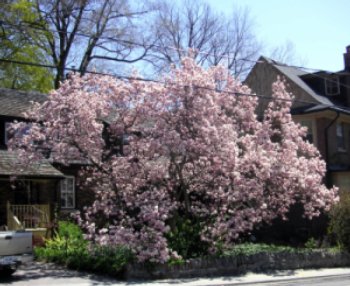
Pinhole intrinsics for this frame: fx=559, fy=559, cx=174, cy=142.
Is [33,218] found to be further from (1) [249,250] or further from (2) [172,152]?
(1) [249,250]

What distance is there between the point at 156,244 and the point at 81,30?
26245mm

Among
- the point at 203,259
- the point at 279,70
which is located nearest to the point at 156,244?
the point at 203,259

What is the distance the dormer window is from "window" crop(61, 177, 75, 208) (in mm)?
14780

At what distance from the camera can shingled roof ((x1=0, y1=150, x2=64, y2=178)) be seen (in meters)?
21.5

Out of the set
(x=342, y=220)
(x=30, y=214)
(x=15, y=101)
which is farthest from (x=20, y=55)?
(x=342, y=220)

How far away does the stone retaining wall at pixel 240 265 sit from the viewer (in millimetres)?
15203

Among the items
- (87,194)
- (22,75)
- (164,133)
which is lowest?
(87,194)

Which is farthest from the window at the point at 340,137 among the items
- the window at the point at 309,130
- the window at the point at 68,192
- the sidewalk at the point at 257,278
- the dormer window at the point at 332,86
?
the window at the point at 68,192

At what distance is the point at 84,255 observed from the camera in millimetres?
16797

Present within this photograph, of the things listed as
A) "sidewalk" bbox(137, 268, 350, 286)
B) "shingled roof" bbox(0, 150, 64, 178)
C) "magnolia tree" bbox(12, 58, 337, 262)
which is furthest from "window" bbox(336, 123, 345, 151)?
"shingled roof" bbox(0, 150, 64, 178)

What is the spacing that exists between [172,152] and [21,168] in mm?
7759

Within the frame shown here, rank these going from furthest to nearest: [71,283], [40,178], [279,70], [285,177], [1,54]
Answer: [1,54]
[279,70]
[40,178]
[285,177]
[71,283]

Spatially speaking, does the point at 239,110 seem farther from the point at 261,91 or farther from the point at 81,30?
the point at 81,30

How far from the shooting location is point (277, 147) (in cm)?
1792
